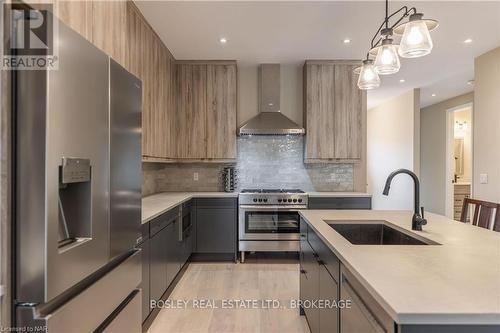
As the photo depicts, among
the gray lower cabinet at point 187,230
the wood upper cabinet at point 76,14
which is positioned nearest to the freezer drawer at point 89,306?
the wood upper cabinet at point 76,14

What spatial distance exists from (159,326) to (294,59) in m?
3.49

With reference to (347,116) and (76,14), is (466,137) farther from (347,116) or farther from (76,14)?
(76,14)

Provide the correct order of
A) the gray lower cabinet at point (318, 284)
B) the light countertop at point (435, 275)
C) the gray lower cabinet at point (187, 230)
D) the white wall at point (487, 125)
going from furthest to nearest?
the white wall at point (487, 125)
the gray lower cabinet at point (187, 230)
the gray lower cabinet at point (318, 284)
the light countertop at point (435, 275)

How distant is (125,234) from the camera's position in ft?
5.05

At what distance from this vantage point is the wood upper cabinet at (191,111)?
164 inches

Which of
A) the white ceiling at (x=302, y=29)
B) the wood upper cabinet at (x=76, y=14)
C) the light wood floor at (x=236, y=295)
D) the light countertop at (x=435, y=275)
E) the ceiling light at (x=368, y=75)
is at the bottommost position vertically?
the light wood floor at (x=236, y=295)

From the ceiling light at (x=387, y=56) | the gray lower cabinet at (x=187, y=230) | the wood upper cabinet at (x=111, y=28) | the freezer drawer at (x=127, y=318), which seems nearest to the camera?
the freezer drawer at (x=127, y=318)

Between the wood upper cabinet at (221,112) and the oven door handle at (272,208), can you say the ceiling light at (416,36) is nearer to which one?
the oven door handle at (272,208)

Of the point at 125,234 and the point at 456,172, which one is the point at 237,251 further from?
the point at 456,172

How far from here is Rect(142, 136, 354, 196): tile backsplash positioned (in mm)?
4379

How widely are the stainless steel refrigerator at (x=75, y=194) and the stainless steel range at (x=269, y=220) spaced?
228cm

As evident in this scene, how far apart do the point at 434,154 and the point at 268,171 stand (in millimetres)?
4513

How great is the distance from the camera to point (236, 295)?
2934 mm

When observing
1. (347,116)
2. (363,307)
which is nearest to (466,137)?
(347,116)
